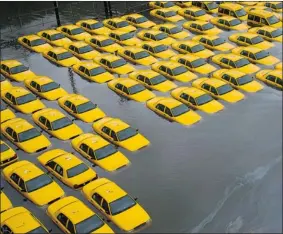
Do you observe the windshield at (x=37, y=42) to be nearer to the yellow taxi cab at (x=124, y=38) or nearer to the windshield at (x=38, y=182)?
the yellow taxi cab at (x=124, y=38)

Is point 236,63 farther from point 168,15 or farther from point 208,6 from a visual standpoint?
point 208,6

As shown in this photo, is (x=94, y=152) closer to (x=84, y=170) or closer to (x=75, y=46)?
(x=84, y=170)

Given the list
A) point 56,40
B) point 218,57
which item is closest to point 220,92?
point 218,57

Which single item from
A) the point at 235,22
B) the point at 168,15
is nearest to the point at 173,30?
the point at 168,15

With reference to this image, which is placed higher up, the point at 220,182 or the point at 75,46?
the point at 75,46

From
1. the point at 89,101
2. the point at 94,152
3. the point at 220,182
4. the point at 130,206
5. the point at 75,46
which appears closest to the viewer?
the point at 130,206

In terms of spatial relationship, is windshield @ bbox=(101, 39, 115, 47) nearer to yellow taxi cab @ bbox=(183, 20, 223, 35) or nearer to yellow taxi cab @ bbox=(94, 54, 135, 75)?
yellow taxi cab @ bbox=(94, 54, 135, 75)

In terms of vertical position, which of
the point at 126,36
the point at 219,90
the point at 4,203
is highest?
the point at 126,36
